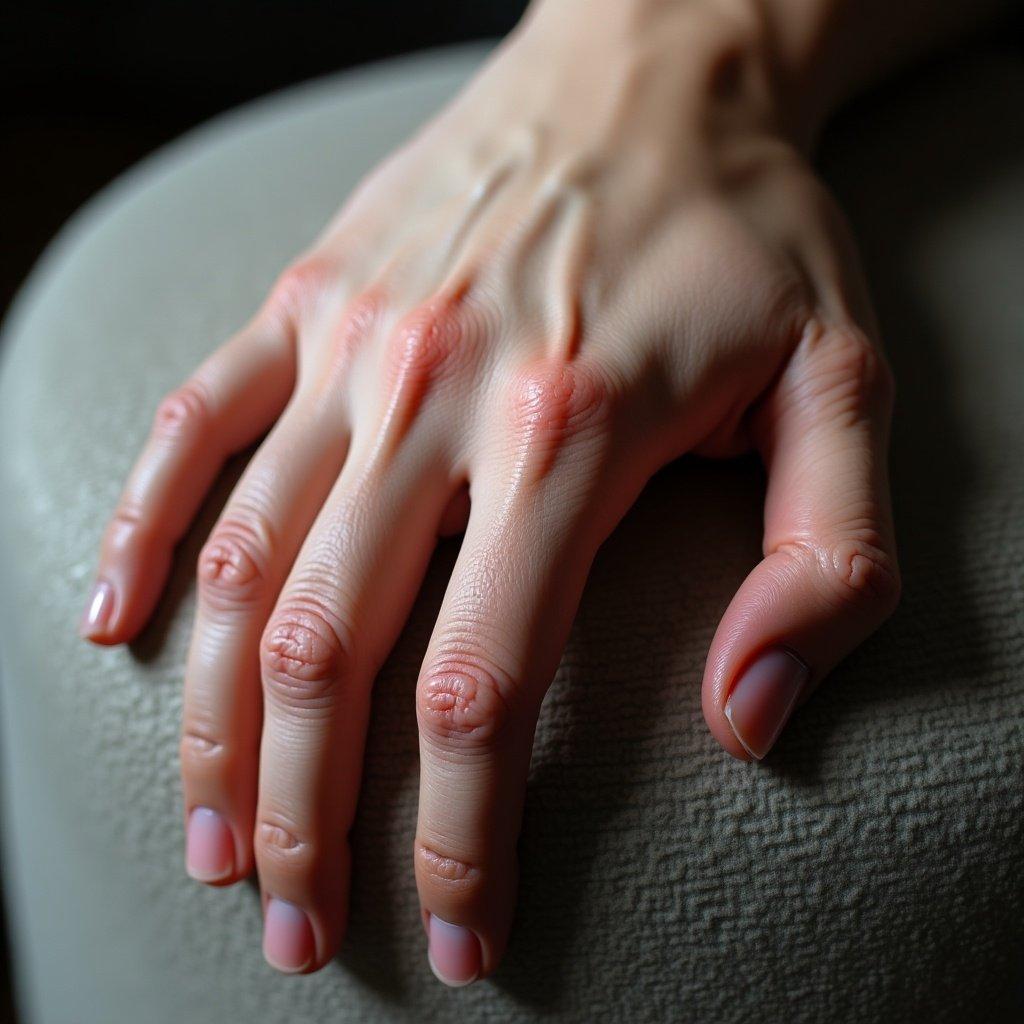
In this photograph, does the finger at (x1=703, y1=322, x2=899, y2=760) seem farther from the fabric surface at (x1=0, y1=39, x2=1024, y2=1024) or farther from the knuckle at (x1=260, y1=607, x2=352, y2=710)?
the knuckle at (x1=260, y1=607, x2=352, y2=710)

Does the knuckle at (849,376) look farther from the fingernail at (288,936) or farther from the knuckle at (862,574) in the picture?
the fingernail at (288,936)

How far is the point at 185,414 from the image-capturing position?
410 millimetres

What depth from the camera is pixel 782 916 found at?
0.33m

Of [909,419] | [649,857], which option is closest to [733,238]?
[909,419]

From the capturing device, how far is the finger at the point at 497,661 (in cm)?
32

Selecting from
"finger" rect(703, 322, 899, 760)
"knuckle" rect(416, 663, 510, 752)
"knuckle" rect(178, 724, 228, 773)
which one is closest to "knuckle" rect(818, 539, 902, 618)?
"finger" rect(703, 322, 899, 760)

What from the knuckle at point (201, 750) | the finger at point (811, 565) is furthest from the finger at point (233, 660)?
the finger at point (811, 565)

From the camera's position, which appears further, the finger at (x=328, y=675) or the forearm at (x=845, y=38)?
the forearm at (x=845, y=38)

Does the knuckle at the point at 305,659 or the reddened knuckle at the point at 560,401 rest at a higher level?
the reddened knuckle at the point at 560,401

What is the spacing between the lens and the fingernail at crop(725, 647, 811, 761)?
1.05ft

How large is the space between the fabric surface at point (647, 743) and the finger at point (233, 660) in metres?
0.02

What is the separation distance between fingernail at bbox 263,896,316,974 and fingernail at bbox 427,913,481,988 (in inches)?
1.8

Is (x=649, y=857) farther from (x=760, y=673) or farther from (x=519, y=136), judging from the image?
(x=519, y=136)

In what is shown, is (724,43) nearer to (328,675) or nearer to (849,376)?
(849,376)
